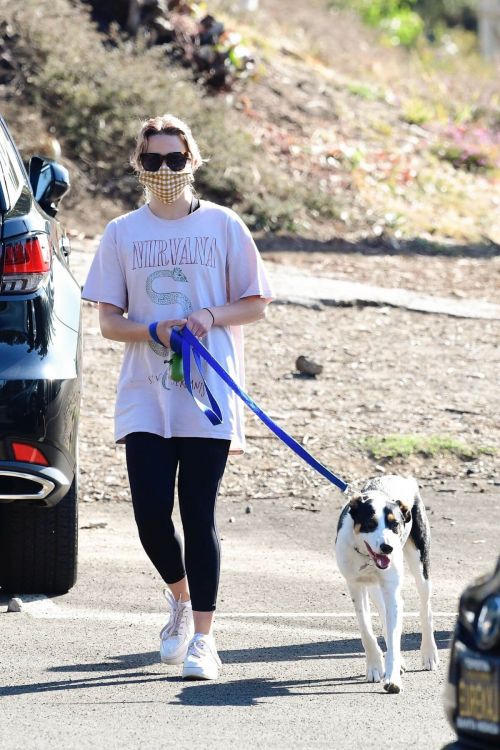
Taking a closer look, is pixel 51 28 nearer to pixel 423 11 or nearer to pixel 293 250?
A: pixel 293 250

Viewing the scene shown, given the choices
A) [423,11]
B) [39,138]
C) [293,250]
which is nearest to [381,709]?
[293,250]

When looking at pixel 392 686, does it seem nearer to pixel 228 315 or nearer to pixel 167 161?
pixel 228 315

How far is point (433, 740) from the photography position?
170 inches

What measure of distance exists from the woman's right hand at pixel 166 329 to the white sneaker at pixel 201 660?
1.10 m

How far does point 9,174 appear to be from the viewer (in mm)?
5469

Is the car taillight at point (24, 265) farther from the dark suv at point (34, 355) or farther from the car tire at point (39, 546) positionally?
the car tire at point (39, 546)

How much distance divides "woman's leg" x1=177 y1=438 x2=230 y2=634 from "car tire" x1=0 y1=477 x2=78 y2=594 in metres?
0.87

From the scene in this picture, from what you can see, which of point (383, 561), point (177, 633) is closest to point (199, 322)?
point (383, 561)

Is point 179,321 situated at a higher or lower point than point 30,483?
higher

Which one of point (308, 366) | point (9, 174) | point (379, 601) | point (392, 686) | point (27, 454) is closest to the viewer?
point (392, 686)

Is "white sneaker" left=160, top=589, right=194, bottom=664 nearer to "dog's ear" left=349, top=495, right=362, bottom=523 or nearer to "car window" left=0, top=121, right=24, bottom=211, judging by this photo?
"dog's ear" left=349, top=495, right=362, bottom=523

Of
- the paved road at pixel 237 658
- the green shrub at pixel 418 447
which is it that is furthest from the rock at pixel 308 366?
the paved road at pixel 237 658

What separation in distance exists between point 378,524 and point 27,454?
1.32 metres

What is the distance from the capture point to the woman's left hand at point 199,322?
497 cm
